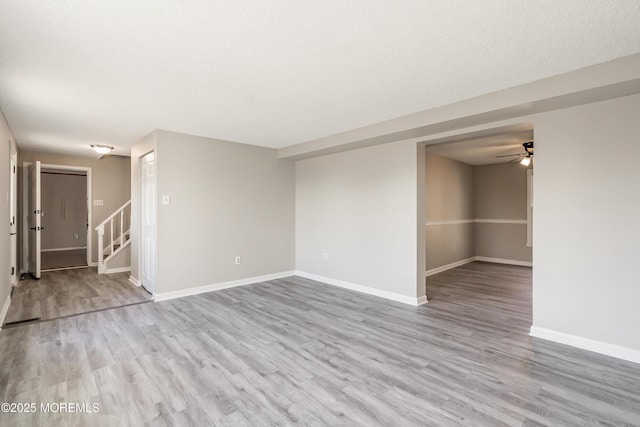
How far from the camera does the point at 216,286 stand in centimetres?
488

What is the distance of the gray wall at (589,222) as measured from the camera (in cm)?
262

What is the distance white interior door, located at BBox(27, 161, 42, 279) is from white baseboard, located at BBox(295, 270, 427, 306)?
4.85 metres

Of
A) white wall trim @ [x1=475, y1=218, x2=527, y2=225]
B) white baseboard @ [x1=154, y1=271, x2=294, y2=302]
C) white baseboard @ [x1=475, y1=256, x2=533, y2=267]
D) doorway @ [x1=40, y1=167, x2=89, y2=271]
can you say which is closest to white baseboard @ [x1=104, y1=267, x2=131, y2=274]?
white baseboard @ [x1=154, y1=271, x2=294, y2=302]

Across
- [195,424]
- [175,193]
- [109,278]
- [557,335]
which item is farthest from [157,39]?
[109,278]

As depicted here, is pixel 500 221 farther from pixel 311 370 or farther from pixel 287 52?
pixel 287 52

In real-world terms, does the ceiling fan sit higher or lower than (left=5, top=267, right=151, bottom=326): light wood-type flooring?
higher

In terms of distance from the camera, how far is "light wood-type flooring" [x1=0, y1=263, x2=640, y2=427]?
1.90m

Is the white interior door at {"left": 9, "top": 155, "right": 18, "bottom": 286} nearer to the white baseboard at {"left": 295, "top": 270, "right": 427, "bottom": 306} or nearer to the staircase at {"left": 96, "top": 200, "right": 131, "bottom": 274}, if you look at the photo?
the staircase at {"left": 96, "top": 200, "right": 131, "bottom": 274}

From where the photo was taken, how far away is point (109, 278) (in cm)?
569

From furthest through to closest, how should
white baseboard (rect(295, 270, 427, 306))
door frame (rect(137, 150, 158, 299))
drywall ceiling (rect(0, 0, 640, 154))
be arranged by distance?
door frame (rect(137, 150, 158, 299)) → white baseboard (rect(295, 270, 427, 306)) → drywall ceiling (rect(0, 0, 640, 154))

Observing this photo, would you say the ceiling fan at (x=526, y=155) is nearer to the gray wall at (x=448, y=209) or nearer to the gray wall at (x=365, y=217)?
the gray wall at (x=448, y=209)

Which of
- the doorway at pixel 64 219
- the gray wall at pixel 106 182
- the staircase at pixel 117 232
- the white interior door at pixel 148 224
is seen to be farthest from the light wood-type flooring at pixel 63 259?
the white interior door at pixel 148 224

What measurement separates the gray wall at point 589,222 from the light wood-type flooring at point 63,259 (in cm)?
878

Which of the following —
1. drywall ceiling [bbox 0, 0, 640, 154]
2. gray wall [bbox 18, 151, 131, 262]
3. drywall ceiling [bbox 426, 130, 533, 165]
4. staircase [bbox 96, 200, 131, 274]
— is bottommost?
staircase [bbox 96, 200, 131, 274]
